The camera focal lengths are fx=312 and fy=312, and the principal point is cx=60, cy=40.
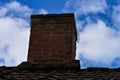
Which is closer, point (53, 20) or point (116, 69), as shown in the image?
point (116, 69)

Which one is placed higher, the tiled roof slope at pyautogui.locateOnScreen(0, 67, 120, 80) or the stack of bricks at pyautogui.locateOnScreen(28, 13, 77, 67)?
the stack of bricks at pyautogui.locateOnScreen(28, 13, 77, 67)

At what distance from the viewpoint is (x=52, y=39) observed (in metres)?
6.16

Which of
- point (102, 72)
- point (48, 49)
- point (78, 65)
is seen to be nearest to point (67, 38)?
point (48, 49)

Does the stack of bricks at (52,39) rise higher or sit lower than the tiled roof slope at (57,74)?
higher

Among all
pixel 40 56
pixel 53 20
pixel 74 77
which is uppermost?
pixel 53 20

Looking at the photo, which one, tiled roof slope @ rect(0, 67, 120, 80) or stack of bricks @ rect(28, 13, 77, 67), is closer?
tiled roof slope @ rect(0, 67, 120, 80)

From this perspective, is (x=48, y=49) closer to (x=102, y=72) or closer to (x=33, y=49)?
(x=33, y=49)

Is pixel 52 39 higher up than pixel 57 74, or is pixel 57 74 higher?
pixel 52 39

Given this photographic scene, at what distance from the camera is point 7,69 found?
557cm

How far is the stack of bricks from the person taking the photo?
592 centimetres

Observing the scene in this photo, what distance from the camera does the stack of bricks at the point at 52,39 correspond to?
592 centimetres

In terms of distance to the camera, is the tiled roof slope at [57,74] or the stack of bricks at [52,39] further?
the stack of bricks at [52,39]

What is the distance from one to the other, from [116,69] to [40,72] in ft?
4.25

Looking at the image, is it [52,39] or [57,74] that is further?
[52,39]
